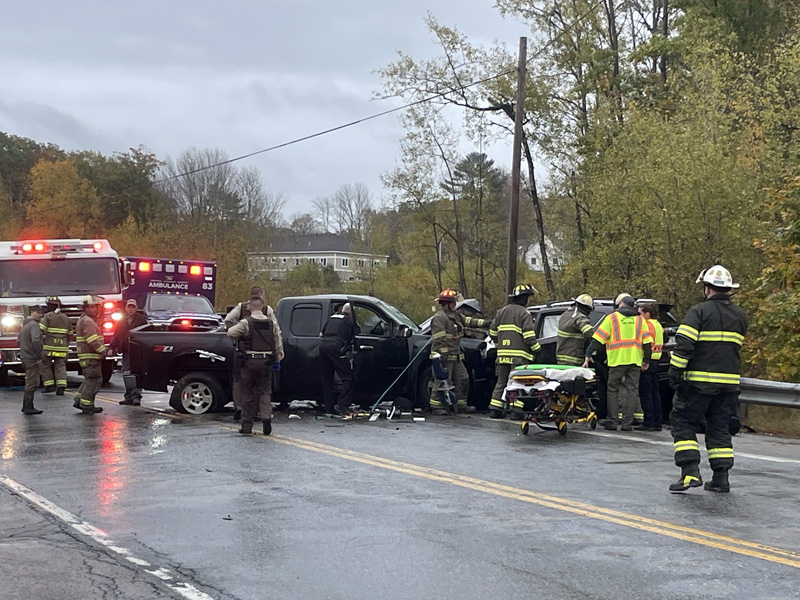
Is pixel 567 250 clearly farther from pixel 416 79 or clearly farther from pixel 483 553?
pixel 483 553

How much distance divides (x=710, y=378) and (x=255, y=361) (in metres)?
5.81

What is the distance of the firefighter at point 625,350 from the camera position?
12.7 metres

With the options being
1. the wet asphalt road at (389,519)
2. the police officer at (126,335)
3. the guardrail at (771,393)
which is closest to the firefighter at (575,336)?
the wet asphalt road at (389,519)

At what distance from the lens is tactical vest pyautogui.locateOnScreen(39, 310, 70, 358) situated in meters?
18.0

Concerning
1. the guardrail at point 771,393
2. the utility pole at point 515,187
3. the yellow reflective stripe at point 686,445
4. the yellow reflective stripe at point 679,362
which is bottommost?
the yellow reflective stripe at point 686,445

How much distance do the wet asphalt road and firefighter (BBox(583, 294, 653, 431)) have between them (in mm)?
783

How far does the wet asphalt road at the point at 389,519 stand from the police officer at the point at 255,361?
1.67 ft

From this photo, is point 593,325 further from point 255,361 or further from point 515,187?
point 515,187

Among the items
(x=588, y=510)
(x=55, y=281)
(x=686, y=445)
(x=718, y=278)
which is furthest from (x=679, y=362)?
(x=55, y=281)

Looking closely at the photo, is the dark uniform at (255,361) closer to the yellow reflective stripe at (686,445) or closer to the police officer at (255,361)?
the police officer at (255,361)

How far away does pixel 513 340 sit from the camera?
13.8 meters

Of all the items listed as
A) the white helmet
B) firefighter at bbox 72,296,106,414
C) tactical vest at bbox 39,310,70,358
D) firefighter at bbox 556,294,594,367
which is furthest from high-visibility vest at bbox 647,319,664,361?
tactical vest at bbox 39,310,70,358

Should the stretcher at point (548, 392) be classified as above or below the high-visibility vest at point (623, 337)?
below

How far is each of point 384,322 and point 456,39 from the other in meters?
24.0
